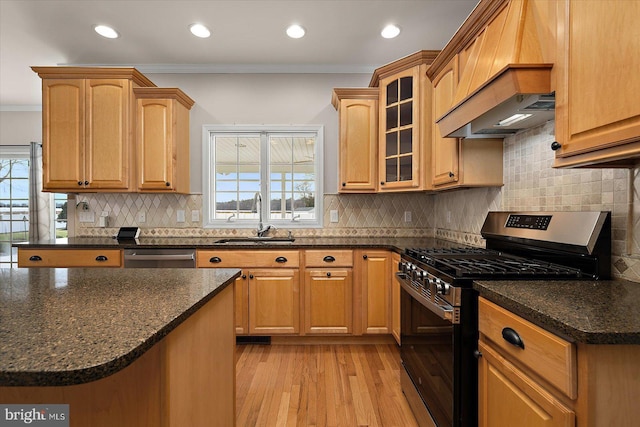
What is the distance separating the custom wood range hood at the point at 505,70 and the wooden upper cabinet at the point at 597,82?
0.10m

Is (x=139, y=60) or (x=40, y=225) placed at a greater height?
(x=139, y=60)

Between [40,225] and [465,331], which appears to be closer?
[465,331]

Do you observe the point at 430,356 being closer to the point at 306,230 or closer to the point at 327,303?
the point at 327,303

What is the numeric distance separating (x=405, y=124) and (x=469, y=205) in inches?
34.2

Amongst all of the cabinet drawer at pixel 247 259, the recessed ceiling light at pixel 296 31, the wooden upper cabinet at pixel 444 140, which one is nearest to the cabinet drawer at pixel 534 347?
the wooden upper cabinet at pixel 444 140

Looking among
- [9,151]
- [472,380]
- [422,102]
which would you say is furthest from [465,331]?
[9,151]

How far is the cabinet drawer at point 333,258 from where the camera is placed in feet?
9.04

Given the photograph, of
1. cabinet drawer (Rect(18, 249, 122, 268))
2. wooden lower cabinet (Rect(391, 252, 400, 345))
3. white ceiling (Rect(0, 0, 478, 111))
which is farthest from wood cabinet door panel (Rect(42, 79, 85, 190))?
wooden lower cabinet (Rect(391, 252, 400, 345))

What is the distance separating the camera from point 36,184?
175 inches

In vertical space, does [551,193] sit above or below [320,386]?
above

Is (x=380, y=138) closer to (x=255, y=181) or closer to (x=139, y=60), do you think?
(x=255, y=181)

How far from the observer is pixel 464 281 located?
1306 millimetres

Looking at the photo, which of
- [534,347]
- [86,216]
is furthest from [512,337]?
[86,216]

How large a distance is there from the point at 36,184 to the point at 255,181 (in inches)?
134
